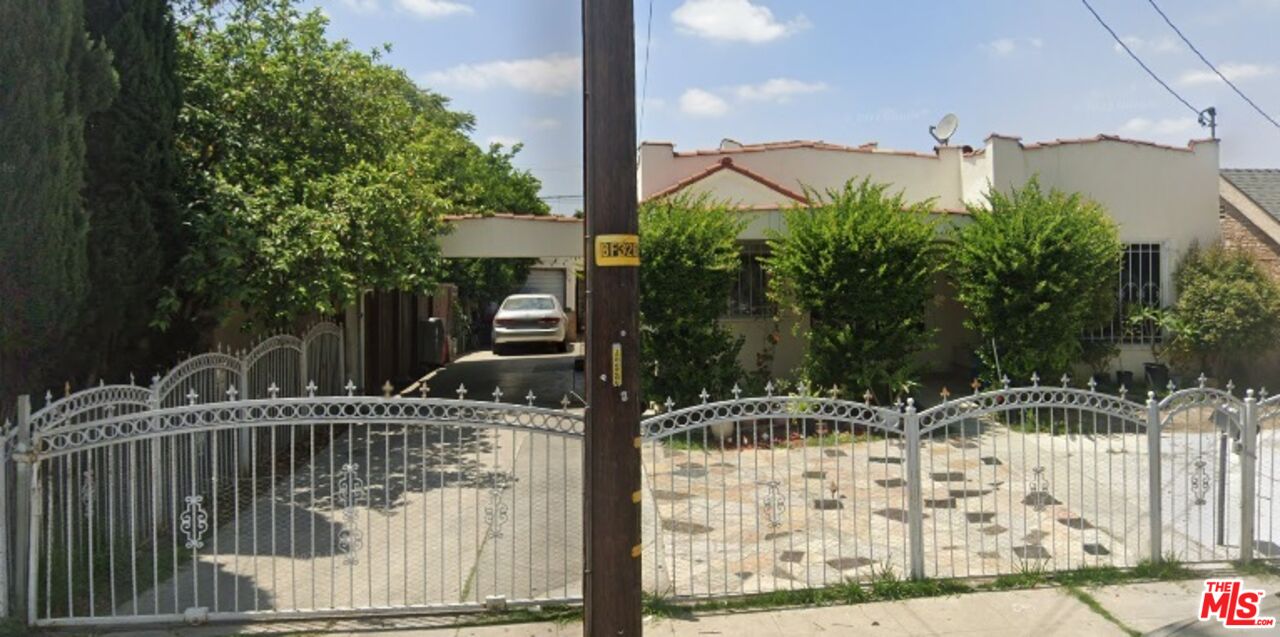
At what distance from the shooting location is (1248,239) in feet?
43.3

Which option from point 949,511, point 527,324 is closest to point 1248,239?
point 949,511

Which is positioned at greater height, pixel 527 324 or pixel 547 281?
pixel 547 281

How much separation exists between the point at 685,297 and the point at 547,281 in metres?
24.7

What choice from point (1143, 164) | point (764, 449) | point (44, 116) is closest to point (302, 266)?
point (44, 116)

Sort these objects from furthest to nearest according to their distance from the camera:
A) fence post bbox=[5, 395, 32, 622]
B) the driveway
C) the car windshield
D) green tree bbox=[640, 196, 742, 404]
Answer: the car windshield, the driveway, green tree bbox=[640, 196, 742, 404], fence post bbox=[5, 395, 32, 622]

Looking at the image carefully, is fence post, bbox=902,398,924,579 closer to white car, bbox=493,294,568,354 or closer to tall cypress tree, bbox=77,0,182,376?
tall cypress tree, bbox=77,0,182,376

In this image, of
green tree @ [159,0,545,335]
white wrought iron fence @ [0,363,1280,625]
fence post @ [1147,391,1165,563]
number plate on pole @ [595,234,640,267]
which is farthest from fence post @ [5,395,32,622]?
fence post @ [1147,391,1165,563]

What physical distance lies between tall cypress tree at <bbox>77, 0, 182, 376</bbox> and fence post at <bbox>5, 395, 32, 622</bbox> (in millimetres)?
1469

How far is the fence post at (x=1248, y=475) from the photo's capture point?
209 inches

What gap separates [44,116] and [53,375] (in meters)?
1.77

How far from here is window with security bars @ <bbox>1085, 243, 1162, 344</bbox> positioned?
40.9 ft

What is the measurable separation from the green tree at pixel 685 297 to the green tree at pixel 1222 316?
6.86 metres

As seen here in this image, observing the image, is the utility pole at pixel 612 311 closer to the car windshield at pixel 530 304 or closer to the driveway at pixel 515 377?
the driveway at pixel 515 377

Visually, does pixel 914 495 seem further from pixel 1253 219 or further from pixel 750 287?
pixel 1253 219
